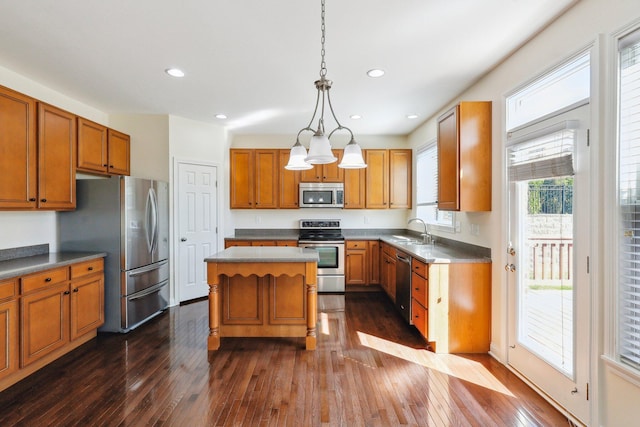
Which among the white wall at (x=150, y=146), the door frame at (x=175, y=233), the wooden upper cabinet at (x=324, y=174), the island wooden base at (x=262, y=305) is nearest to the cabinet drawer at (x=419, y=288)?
the island wooden base at (x=262, y=305)

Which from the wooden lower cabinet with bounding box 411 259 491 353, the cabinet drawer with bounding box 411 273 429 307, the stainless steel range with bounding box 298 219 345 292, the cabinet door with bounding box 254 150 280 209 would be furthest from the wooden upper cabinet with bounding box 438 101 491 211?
the cabinet door with bounding box 254 150 280 209

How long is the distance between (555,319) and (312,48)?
2696 millimetres

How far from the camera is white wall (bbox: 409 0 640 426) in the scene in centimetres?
167

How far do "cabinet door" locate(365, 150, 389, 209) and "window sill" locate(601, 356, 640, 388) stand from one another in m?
3.72

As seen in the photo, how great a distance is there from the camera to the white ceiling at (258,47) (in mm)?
1998

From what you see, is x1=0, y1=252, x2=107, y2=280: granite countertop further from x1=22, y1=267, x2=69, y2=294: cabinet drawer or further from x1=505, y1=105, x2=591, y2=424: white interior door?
x1=505, y1=105, x2=591, y2=424: white interior door

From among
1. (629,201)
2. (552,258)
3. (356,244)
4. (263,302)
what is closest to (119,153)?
(263,302)

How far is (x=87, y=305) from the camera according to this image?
120 inches

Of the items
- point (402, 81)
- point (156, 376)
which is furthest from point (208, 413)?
point (402, 81)

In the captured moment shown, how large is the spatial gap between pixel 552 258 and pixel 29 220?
4677 millimetres

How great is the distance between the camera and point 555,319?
6.97 feet

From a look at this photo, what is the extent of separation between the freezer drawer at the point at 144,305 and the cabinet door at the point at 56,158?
1.19 meters

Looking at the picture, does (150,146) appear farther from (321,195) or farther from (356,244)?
(356,244)

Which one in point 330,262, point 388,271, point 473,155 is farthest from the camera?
point 330,262
